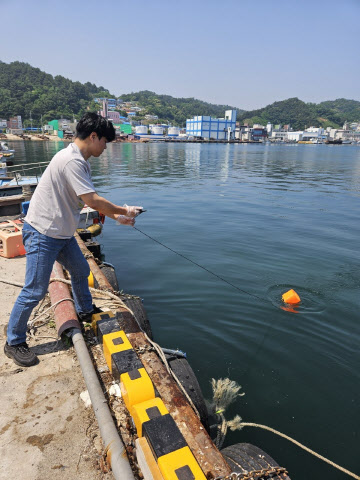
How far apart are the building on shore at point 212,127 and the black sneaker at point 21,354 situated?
569ft

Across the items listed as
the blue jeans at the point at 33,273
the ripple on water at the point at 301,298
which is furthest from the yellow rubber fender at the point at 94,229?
the blue jeans at the point at 33,273

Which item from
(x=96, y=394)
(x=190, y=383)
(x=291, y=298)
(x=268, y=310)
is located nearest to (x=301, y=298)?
(x=291, y=298)

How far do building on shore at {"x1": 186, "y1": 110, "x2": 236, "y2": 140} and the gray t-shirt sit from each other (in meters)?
Answer: 173

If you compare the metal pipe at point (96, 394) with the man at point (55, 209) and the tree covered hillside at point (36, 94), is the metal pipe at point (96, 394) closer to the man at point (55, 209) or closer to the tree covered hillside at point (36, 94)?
the man at point (55, 209)

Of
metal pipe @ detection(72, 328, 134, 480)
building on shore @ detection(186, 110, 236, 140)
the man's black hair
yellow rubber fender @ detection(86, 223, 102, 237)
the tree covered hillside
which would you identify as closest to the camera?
metal pipe @ detection(72, 328, 134, 480)

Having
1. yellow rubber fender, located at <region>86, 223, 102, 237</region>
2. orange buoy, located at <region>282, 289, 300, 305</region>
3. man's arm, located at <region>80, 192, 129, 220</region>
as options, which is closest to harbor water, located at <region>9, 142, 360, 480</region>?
orange buoy, located at <region>282, 289, 300, 305</region>

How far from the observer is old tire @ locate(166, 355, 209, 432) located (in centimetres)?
322

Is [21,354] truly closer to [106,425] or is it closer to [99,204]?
[106,425]

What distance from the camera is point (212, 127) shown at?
169m

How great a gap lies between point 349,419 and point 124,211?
391cm

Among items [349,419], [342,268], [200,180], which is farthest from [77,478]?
[200,180]

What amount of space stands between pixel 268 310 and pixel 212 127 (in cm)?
17661

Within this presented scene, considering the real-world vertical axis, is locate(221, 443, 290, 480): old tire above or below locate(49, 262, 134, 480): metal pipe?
below

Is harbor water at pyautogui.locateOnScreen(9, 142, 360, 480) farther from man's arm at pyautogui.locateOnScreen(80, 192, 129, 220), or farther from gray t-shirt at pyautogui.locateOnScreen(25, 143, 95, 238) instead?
gray t-shirt at pyautogui.locateOnScreen(25, 143, 95, 238)
